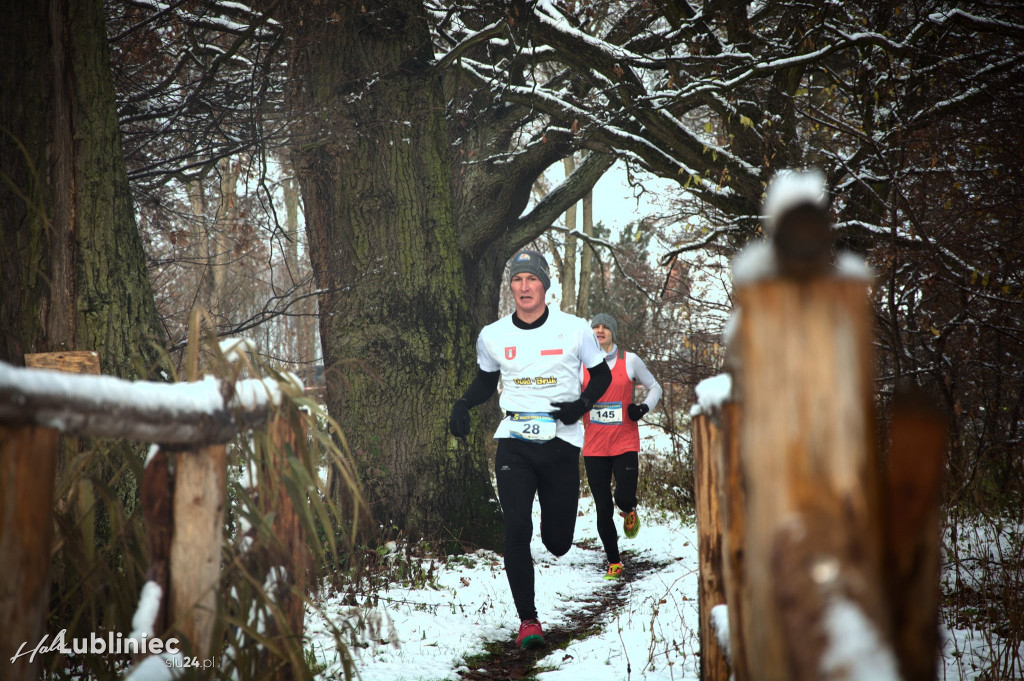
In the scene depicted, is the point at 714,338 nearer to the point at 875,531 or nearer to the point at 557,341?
the point at 557,341

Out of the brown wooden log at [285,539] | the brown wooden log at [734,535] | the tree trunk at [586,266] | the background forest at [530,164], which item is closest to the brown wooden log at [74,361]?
the brown wooden log at [285,539]

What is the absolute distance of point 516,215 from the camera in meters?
8.52

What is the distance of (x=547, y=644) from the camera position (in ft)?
14.4

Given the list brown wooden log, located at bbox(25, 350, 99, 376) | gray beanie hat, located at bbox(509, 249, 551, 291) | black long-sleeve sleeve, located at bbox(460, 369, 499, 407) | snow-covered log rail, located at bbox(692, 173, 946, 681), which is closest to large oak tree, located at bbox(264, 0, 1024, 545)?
black long-sleeve sleeve, located at bbox(460, 369, 499, 407)

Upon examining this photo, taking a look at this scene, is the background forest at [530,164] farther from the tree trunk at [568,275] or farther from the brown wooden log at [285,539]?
the tree trunk at [568,275]

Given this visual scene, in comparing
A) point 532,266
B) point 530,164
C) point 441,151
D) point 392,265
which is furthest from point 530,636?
point 530,164

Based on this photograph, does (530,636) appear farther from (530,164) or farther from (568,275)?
(568,275)

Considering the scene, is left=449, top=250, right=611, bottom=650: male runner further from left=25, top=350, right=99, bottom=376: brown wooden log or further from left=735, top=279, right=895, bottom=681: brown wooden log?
left=735, top=279, right=895, bottom=681: brown wooden log

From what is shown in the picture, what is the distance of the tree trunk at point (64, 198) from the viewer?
10.3 ft

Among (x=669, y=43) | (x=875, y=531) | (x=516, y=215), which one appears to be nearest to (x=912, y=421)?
(x=875, y=531)

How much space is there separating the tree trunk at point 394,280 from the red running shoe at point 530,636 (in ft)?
6.72

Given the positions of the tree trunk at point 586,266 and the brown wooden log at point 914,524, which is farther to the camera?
the tree trunk at point 586,266

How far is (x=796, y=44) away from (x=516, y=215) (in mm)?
3518

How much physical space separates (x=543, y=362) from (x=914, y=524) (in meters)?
3.79
